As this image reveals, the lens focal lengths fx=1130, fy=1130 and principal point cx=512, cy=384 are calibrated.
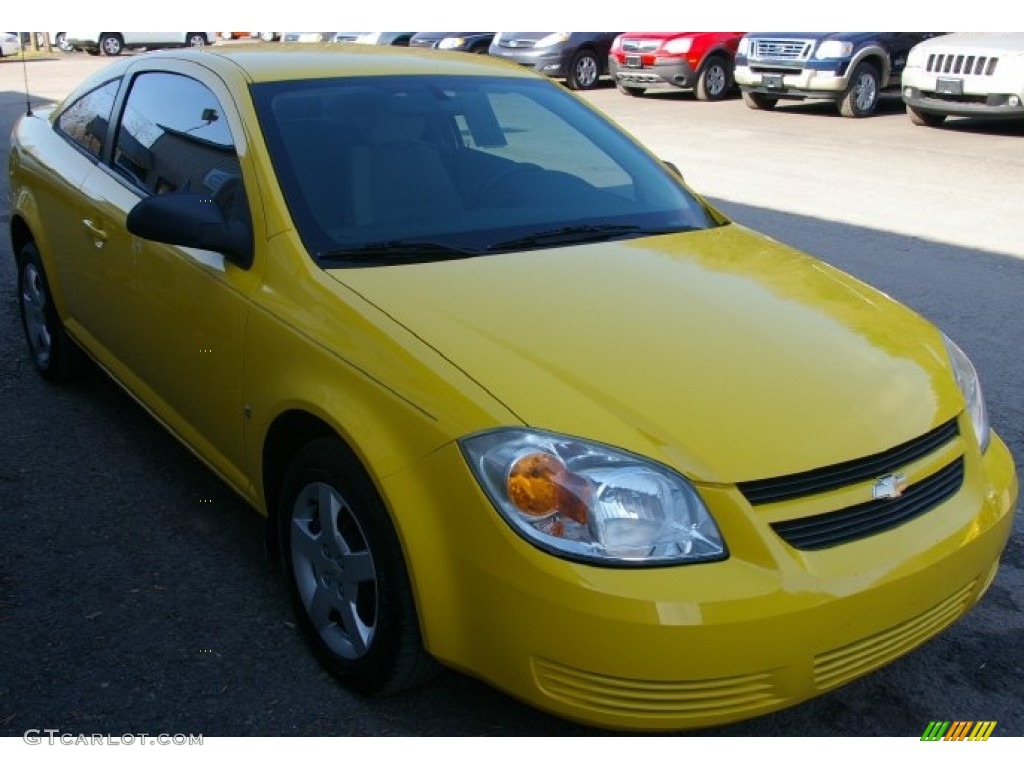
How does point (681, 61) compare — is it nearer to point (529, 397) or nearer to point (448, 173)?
point (448, 173)

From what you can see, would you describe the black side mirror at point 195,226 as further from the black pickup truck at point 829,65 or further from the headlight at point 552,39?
the headlight at point 552,39

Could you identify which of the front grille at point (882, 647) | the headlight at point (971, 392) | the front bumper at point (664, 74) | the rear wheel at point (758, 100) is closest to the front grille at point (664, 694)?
the front grille at point (882, 647)

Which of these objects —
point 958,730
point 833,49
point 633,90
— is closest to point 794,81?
point 833,49

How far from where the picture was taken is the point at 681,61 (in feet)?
57.8

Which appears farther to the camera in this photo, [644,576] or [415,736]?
[415,736]

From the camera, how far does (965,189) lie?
32.5 feet

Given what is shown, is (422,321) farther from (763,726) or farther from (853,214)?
(853,214)

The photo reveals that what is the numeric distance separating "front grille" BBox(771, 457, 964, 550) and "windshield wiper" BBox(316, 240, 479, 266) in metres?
1.28

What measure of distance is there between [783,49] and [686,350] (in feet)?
44.6

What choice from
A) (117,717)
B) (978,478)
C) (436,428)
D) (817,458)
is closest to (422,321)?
(436,428)

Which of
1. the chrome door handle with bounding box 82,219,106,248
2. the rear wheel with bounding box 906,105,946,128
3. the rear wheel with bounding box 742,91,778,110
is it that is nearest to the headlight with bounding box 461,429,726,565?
the chrome door handle with bounding box 82,219,106,248

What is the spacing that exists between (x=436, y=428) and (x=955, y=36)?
42.9ft

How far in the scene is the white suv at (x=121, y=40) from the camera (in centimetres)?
3500

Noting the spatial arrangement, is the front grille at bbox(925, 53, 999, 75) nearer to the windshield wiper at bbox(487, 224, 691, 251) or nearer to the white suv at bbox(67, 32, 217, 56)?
the windshield wiper at bbox(487, 224, 691, 251)
